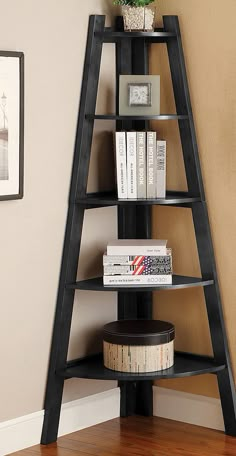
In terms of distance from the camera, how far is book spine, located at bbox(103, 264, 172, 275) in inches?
150

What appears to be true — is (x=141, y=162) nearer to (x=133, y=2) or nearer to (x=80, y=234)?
(x=80, y=234)

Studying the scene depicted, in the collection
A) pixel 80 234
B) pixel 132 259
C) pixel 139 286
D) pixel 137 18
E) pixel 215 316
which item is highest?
pixel 137 18

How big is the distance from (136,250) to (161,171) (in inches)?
13.1

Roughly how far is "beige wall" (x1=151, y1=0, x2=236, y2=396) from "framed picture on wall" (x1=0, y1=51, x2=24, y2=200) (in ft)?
2.37

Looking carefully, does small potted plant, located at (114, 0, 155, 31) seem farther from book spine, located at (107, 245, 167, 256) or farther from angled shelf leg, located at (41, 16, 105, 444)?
book spine, located at (107, 245, 167, 256)

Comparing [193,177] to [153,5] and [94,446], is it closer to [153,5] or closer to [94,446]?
[153,5]

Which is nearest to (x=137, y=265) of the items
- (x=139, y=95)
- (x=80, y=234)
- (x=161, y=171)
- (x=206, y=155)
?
(x=80, y=234)

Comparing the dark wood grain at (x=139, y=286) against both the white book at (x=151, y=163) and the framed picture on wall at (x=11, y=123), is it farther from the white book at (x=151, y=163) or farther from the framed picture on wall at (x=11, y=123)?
the framed picture on wall at (x=11, y=123)

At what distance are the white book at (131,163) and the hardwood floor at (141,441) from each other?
98cm

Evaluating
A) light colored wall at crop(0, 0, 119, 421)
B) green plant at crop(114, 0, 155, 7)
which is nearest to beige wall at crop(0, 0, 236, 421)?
light colored wall at crop(0, 0, 119, 421)

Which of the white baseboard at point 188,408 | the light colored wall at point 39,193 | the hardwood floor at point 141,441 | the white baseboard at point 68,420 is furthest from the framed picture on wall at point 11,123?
the white baseboard at point 188,408

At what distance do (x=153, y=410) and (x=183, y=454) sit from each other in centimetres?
54

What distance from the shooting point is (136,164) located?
382 centimetres

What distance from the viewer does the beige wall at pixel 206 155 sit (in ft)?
12.6
